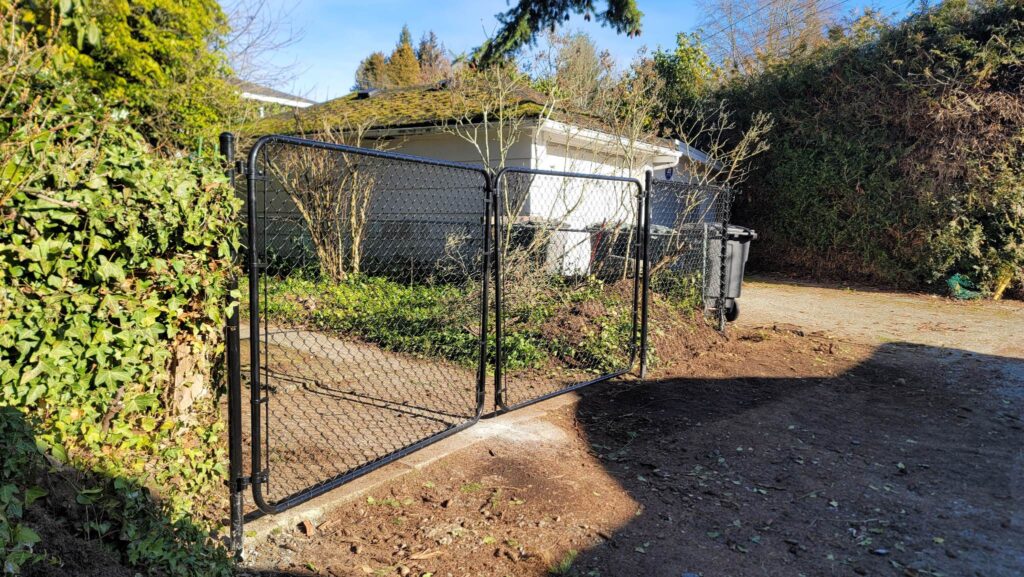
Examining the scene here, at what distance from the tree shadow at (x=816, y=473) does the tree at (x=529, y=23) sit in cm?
599

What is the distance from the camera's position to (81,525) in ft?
7.04

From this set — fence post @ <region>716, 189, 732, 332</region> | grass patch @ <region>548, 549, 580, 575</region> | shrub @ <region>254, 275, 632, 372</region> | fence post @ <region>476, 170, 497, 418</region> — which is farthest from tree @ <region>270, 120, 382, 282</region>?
grass patch @ <region>548, 549, 580, 575</region>

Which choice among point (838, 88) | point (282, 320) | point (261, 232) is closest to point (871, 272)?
point (838, 88)

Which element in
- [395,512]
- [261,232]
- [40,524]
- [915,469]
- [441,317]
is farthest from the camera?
[441,317]

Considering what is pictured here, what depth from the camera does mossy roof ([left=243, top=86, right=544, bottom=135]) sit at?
10516 millimetres

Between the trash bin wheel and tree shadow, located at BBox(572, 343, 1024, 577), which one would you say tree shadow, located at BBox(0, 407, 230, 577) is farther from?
the trash bin wheel

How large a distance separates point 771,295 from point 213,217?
10.1 meters

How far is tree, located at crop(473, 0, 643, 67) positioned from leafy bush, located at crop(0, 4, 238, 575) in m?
7.67

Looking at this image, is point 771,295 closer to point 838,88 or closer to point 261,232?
point 838,88

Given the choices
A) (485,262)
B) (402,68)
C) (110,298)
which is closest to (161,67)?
(485,262)

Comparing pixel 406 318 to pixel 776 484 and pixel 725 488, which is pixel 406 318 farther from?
pixel 776 484

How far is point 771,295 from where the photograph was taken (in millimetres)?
11258

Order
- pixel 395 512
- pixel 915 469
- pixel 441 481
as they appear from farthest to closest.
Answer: pixel 915 469 < pixel 441 481 < pixel 395 512

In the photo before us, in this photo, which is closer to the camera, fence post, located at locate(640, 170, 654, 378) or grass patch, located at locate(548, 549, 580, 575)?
grass patch, located at locate(548, 549, 580, 575)
